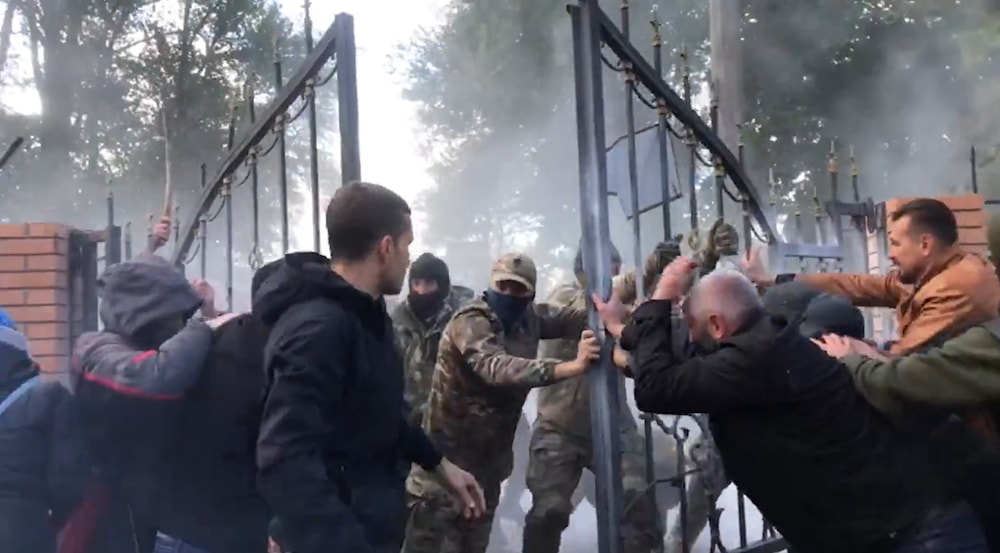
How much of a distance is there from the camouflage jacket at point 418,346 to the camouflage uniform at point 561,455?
1.99 feet

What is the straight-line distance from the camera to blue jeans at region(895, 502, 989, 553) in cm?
295

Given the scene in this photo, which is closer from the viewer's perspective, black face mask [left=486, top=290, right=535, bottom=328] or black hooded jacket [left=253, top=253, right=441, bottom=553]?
black hooded jacket [left=253, top=253, right=441, bottom=553]

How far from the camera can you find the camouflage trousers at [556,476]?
5.09 m

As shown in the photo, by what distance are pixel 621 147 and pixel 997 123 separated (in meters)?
11.4

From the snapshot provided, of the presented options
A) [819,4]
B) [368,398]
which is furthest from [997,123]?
[368,398]

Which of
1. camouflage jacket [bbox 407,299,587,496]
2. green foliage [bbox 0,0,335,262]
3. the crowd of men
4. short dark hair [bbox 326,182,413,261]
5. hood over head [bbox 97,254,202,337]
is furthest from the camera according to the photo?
green foliage [bbox 0,0,335,262]

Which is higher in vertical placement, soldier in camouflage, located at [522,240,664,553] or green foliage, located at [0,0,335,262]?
green foliage, located at [0,0,335,262]

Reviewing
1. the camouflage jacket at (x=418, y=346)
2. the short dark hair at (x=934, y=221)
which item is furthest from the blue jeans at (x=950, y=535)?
the camouflage jacket at (x=418, y=346)

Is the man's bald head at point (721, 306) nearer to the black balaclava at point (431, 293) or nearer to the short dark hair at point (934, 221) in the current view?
the short dark hair at point (934, 221)

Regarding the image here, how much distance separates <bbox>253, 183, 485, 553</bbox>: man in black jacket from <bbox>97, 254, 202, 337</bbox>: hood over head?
0.59m

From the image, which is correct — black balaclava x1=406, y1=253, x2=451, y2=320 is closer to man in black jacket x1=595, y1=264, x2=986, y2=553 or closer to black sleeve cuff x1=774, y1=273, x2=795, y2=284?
black sleeve cuff x1=774, y1=273, x2=795, y2=284

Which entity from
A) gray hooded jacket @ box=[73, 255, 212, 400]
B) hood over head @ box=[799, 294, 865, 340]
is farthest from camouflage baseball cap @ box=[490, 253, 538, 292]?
gray hooded jacket @ box=[73, 255, 212, 400]

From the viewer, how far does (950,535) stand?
3023 millimetres

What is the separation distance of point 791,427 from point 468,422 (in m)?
1.92
